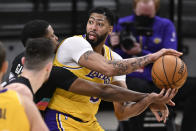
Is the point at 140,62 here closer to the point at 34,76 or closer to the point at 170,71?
the point at 170,71

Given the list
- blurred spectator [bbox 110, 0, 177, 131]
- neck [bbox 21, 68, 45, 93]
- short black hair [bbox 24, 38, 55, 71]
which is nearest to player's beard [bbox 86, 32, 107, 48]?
short black hair [bbox 24, 38, 55, 71]

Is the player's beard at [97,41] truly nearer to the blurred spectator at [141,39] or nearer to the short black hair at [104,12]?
the short black hair at [104,12]

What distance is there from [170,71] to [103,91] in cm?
69

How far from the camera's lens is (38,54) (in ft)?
12.4

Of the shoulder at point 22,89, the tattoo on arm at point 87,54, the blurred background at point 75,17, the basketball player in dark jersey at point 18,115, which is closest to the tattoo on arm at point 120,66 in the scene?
the tattoo on arm at point 87,54

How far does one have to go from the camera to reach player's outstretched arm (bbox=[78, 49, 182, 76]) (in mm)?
4746

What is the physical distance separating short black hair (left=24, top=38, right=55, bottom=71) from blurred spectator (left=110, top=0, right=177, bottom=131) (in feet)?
10.1

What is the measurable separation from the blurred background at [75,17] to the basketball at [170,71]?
3.37 metres

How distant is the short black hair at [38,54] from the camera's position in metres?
3.71

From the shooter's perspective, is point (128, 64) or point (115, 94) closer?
point (128, 64)

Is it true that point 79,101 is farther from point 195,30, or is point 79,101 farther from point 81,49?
point 195,30

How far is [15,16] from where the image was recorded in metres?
8.75

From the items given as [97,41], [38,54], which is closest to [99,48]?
[97,41]

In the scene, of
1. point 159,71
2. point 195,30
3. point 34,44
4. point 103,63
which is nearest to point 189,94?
point 195,30
